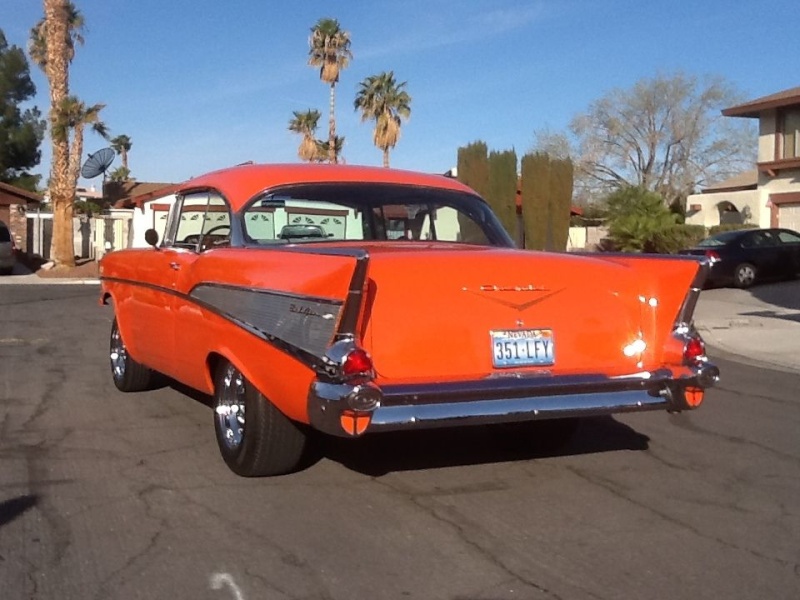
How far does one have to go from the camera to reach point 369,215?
680 cm

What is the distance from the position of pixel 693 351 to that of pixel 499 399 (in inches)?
48.6

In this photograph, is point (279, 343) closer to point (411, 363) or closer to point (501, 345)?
point (411, 363)

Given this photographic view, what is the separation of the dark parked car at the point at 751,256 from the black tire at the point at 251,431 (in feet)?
56.2

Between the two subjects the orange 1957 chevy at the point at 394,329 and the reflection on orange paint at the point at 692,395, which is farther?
the reflection on orange paint at the point at 692,395

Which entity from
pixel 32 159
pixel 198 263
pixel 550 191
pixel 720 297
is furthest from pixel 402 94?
pixel 198 263

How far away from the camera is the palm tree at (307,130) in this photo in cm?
4741

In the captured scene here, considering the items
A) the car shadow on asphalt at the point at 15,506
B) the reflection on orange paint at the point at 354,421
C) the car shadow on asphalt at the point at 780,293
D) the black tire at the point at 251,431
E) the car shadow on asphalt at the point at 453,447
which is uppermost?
the car shadow on asphalt at the point at 780,293

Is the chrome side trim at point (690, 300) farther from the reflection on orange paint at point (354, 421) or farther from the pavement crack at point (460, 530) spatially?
the reflection on orange paint at point (354, 421)

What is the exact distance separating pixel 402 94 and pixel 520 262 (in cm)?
4028

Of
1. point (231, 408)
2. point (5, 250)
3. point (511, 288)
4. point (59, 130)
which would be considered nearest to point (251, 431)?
point (231, 408)

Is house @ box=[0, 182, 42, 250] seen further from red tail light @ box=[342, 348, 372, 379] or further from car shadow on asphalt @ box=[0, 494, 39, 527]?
red tail light @ box=[342, 348, 372, 379]

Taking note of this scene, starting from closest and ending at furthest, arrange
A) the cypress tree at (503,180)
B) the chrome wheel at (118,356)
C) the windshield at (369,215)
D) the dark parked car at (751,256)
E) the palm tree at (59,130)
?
the windshield at (369,215)
the chrome wheel at (118,356)
the dark parked car at (751,256)
the cypress tree at (503,180)
the palm tree at (59,130)

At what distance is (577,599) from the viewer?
405 centimetres

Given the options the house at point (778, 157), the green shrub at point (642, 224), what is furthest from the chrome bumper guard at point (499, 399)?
the house at point (778, 157)
